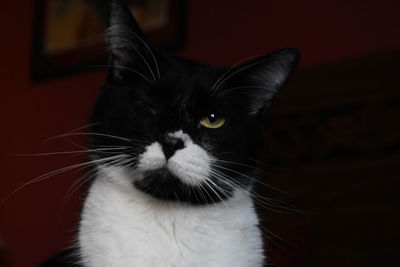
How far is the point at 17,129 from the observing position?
219cm

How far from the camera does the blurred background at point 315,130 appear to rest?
1315 mm

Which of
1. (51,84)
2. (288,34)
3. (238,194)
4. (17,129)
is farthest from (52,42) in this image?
(238,194)

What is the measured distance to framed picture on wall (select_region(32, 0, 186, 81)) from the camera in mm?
1910

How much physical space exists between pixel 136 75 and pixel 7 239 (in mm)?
1475

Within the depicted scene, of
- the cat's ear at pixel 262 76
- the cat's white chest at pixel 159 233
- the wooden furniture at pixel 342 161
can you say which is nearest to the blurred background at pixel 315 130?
the wooden furniture at pixel 342 161

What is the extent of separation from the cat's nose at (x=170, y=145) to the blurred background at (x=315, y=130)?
0.30 m

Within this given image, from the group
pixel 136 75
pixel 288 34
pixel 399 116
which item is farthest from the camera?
pixel 288 34

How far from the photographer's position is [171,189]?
2.89 ft

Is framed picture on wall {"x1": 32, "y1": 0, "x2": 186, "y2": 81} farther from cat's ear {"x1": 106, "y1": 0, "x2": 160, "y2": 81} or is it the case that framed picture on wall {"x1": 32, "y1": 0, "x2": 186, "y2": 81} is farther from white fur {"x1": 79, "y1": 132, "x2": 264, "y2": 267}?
white fur {"x1": 79, "y1": 132, "x2": 264, "y2": 267}

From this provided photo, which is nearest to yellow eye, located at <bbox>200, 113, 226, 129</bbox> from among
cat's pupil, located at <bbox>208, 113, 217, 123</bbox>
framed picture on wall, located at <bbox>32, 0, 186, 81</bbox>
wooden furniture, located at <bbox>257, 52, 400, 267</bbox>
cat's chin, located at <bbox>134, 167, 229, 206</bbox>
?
cat's pupil, located at <bbox>208, 113, 217, 123</bbox>

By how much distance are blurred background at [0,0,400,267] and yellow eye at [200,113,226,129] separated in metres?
0.24

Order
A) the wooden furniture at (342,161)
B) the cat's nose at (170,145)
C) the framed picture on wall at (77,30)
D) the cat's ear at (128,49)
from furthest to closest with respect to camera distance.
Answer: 1. the framed picture on wall at (77,30)
2. the wooden furniture at (342,161)
3. the cat's ear at (128,49)
4. the cat's nose at (170,145)

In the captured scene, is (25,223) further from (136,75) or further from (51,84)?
(136,75)

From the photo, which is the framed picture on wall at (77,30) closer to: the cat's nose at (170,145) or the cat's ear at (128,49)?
the cat's ear at (128,49)
